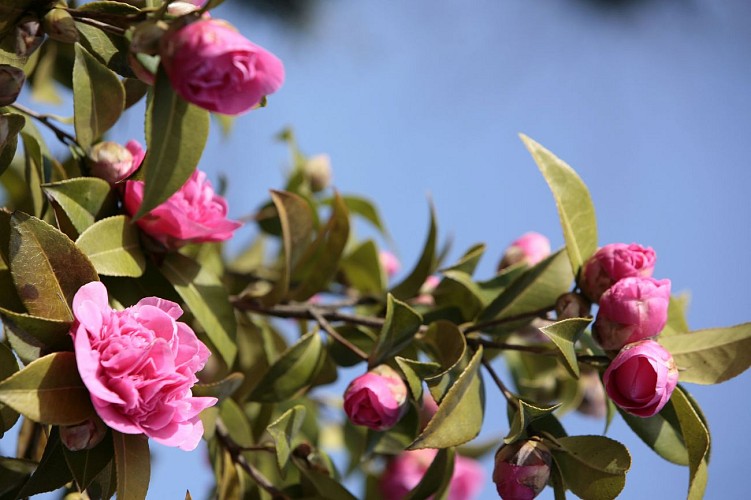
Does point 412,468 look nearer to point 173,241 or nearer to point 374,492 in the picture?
point 374,492

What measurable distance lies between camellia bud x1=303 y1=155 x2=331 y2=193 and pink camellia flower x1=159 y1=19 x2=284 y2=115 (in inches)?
26.6

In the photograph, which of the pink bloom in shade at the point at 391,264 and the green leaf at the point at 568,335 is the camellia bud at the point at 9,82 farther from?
the pink bloom in shade at the point at 391,264

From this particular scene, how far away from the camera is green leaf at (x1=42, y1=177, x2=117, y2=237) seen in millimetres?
688

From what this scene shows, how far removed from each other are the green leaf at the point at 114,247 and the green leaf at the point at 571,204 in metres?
0.34

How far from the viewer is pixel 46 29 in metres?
0.65

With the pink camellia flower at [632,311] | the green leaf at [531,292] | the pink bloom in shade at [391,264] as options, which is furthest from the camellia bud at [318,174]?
the pink camellia flower at [632,311]

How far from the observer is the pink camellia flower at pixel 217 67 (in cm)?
55

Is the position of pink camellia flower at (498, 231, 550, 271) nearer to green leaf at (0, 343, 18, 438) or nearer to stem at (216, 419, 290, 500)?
stem at (216, 419, 290, 500)

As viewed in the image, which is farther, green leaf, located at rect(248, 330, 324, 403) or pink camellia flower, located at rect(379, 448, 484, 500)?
pink camellia flower, located at rect(379, 448, 484, 500)

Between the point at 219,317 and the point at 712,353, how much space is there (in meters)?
0.42

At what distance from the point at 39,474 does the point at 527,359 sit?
0.65 metres

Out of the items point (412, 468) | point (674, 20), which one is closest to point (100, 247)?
point (412, 468)

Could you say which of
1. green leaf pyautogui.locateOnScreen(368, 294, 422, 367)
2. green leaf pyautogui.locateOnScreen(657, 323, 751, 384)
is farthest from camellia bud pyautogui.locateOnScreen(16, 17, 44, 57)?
green leaf pyautogui.locateOnScreen(657, 323, 751, 384)

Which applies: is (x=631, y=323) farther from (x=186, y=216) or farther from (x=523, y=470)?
(x=186, y=216)
